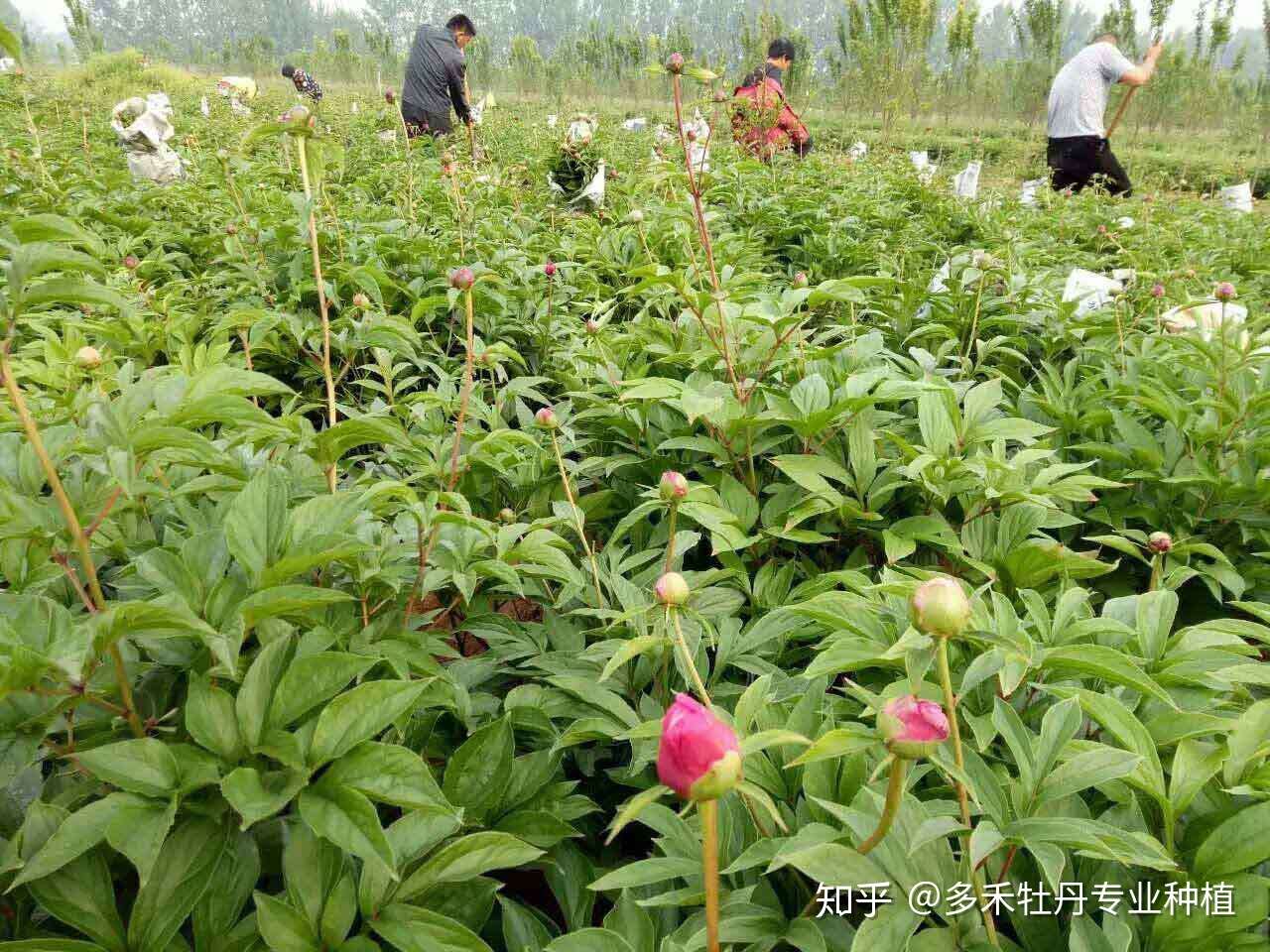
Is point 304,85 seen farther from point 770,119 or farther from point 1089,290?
point 1089,290

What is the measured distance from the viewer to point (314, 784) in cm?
71

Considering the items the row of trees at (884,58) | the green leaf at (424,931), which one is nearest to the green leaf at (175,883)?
the green leaf at (424,931)

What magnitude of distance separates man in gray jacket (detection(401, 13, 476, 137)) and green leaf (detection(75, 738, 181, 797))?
245 inches

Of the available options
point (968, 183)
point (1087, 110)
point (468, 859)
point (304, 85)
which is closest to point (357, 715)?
point (468, 859)

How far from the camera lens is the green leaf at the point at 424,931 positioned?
69 centimetres

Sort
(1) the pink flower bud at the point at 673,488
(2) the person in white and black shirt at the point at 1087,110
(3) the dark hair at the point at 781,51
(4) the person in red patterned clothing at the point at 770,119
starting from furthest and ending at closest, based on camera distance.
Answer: (3) the dark hair at the point at 781,51 < (2) the person in white and black shirt at the point at 1087,110 < (4) the person in red patterned clothing at the point at 770,119 < (1) the pink flower bud at the point at 673,488

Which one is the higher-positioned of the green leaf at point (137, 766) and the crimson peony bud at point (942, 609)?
the crimson peony bud at point (942, 609)

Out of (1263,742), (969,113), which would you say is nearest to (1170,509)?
(1263,742)

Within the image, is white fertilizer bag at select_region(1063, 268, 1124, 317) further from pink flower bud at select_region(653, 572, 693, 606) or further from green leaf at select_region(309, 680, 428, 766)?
green leaf at select_region(309, 680, 428, 766)

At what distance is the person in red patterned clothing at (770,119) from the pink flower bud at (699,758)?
A: 11.2 feet

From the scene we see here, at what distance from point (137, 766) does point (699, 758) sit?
53 cm

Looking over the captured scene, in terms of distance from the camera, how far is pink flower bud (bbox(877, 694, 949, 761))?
1.71 feet

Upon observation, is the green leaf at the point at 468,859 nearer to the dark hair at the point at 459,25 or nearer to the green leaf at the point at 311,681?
the green leaf at the point at 311,681

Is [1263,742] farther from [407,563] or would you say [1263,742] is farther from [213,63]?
[213,63]
